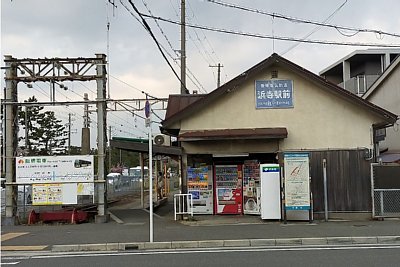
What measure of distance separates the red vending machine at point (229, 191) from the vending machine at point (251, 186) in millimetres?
183

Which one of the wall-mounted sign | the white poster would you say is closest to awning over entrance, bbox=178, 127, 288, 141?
the wall-mounted sign

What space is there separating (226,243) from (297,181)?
182 inches

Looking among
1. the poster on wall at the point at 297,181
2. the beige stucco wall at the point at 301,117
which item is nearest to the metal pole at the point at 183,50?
the beige stucco wall at the point at 301,117

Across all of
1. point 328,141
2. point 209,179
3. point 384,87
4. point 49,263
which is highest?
point 384,87

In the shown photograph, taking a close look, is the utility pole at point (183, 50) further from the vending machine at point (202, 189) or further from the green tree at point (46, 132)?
the green tree at point (46, 132)

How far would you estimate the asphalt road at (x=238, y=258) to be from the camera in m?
9.80

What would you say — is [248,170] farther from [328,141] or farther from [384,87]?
[384,87]

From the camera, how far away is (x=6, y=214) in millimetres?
18578

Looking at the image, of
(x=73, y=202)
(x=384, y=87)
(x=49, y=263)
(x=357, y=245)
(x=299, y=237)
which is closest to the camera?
(x=49, y=263)

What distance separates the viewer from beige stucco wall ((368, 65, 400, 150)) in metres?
26.5

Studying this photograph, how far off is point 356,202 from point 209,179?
5539 mm

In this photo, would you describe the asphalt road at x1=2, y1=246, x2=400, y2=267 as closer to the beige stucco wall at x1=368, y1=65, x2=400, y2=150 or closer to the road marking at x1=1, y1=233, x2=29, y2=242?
the road marking at x1=1, y1=233, x2=29, y2=242

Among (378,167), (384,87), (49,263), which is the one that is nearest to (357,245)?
(378,167)

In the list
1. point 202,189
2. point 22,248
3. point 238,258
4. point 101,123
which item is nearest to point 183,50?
point 101,123
